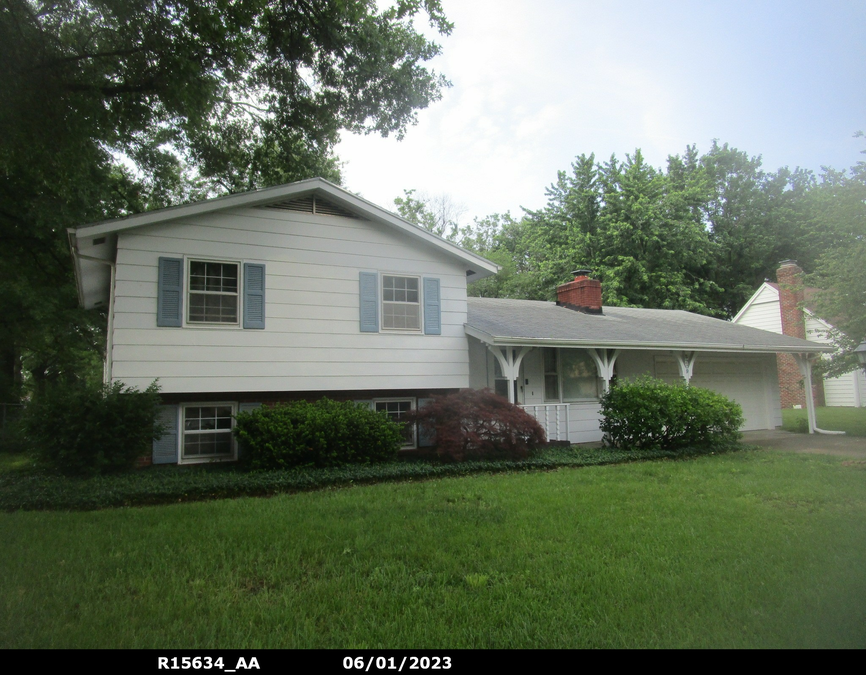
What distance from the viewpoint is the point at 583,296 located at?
728 inches

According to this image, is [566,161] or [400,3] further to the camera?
[566,161]

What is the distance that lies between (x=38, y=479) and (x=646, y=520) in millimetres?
8448

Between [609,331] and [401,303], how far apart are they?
5.93m

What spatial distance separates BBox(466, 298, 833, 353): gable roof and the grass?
7.91 feet

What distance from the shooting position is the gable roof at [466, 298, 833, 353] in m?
12.8

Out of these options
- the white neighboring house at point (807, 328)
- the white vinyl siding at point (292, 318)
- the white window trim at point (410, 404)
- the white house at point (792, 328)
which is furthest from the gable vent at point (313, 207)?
the white neighboring house at point (807, 328)

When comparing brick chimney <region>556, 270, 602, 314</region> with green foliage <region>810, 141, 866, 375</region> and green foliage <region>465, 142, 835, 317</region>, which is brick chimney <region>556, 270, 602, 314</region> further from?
green foliage <region>465, 142, 835, 317</region>

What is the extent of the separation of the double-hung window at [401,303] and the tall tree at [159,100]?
3.94 m

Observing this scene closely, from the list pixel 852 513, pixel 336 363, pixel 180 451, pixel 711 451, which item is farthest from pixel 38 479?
pixel 711 451

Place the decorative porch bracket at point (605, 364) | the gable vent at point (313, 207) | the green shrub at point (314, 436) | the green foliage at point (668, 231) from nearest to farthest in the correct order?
the green shrub at point (314, 436) < the gable vent at point (313, 207) < the decorative porch bracket at point (605, 364) < the green foliage at point (668, 231)

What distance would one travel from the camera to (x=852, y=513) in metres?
6.78

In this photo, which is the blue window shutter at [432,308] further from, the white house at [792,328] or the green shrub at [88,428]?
the white house at [792,328]

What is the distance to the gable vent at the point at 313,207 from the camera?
11445 mm

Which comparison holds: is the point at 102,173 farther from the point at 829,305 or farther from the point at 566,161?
the point at 566,161
